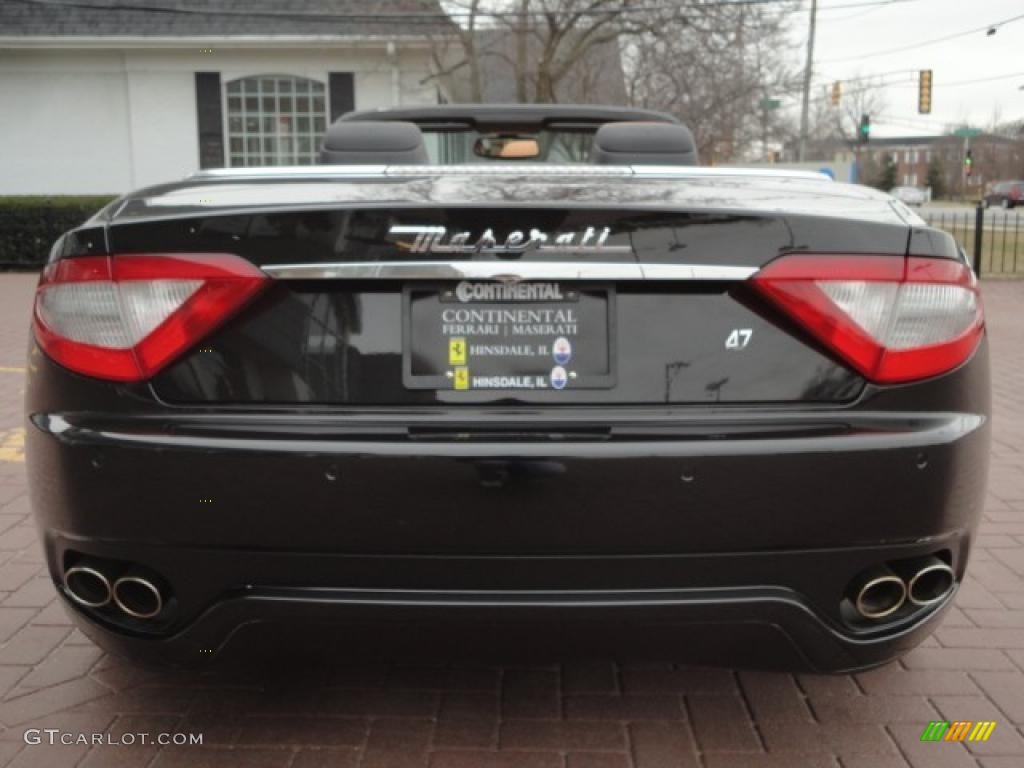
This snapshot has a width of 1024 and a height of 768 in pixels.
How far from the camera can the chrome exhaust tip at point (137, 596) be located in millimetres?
2275

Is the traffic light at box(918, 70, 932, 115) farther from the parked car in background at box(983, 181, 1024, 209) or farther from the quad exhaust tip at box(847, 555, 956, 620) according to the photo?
the quad exhaust tip at box(847, 555, 956, 620)

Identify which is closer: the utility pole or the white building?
the white building

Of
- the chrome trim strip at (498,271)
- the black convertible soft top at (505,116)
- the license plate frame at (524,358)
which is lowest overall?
the license plate frame at (524,358)

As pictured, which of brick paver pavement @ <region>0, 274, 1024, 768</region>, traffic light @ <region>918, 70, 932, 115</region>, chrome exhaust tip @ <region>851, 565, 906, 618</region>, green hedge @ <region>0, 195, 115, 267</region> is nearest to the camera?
chrome exhaust tip @ <region>851, 565, 906, 618</region>

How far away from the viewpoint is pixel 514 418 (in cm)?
220

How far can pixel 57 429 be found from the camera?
2.27 m

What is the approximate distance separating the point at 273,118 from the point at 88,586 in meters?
17.6

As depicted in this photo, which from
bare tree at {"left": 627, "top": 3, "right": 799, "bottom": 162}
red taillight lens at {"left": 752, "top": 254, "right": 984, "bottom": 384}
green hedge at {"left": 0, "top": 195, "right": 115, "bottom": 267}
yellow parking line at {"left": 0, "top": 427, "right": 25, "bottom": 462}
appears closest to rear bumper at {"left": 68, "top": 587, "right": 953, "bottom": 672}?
red taillight lens at {"left": 752, "top": 254, "right": 984, "bottom": 384}

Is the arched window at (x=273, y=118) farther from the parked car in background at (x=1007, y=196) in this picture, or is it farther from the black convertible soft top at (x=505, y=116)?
the parked car in background at (x=1007, y=196)

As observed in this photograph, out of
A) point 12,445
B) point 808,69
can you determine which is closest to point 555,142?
point 12,445

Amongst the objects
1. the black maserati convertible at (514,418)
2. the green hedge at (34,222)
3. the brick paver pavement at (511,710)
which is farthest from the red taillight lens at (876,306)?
the green hedge at (34,222)

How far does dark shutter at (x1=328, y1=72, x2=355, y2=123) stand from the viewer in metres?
18.8

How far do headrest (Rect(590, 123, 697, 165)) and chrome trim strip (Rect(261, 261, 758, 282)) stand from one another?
5.39 feet

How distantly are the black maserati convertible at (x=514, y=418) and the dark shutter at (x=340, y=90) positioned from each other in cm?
1722
